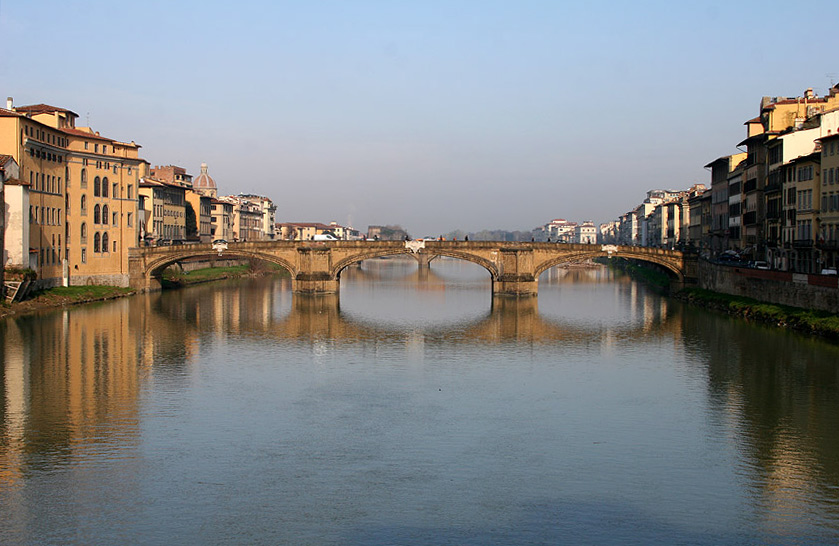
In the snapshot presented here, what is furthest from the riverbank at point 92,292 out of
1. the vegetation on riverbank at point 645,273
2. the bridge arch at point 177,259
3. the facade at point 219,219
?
the vegetation on riverbank at point 645,273

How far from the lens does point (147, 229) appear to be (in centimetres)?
9138

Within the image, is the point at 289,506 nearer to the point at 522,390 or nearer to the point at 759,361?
the point at 522,390

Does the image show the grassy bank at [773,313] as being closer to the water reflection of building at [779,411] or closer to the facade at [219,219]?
the water reflection of building at [779,411]

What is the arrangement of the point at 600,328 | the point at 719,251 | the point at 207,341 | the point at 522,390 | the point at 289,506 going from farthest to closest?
1. the point at 719,251
2. the point at 600,328
3. the point at 207,341
4. the point at 522,390
5. the point at 289,506

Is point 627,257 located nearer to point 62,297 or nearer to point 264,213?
point 62,297

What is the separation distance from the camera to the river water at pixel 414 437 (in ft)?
64.3

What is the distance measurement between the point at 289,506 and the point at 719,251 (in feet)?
257

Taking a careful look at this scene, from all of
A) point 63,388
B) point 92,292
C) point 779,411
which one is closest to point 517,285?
point 92,292

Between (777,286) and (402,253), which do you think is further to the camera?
(402,253)

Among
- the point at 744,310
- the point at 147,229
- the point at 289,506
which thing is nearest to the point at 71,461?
the point at 289,506

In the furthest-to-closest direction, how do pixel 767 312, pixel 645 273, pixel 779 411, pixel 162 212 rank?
pixel 645 273 → pixel 162 212 → pixel 767 312 → pixel 779 411

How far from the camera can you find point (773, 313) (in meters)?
52.2

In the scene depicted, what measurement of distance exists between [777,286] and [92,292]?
48142mm

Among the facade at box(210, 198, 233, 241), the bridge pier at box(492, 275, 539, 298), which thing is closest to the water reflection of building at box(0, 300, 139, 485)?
the bridge pier at box(492, 275, 539, 298)
